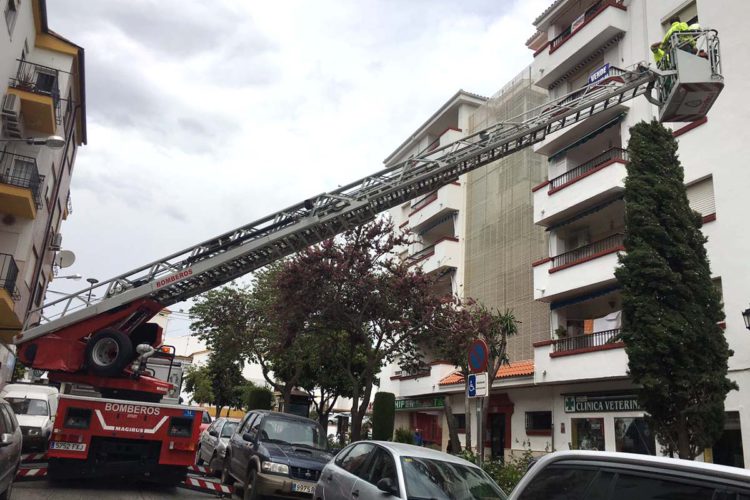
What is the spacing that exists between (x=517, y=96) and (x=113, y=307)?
21.1 metres

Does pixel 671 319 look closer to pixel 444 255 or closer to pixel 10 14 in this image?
A: pixel 444 255

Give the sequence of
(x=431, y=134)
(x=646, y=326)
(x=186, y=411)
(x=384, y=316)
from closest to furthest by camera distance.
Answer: (x=186, y=411), (x=646, y=326), (x=384, y=316), (x=431, y=134)

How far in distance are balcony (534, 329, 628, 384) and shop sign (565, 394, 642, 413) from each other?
0.92m

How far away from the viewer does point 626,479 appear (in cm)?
337

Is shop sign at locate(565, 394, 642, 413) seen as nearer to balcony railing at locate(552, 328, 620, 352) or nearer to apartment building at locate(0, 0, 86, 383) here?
balcony railing at locate(552, 328, 620, 352)

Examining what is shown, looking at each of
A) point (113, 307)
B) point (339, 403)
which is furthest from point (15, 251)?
point (339, 403)

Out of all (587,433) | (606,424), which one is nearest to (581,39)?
(606,424)

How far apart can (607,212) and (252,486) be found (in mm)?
15244

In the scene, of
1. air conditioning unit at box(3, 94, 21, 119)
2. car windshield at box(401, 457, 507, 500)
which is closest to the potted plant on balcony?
car windshield at box(401, 457, 507, 500)

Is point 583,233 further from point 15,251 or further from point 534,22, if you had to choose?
point 15,251

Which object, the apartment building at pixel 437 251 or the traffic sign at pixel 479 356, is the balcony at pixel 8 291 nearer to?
the traffic sign at pixel 479 356

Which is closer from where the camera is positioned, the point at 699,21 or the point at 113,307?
the point at 113,307

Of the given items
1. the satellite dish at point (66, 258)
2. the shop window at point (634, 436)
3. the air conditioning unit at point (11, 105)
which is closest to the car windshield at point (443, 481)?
the shop window at point (634, 436)

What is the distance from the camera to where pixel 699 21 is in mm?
18266
